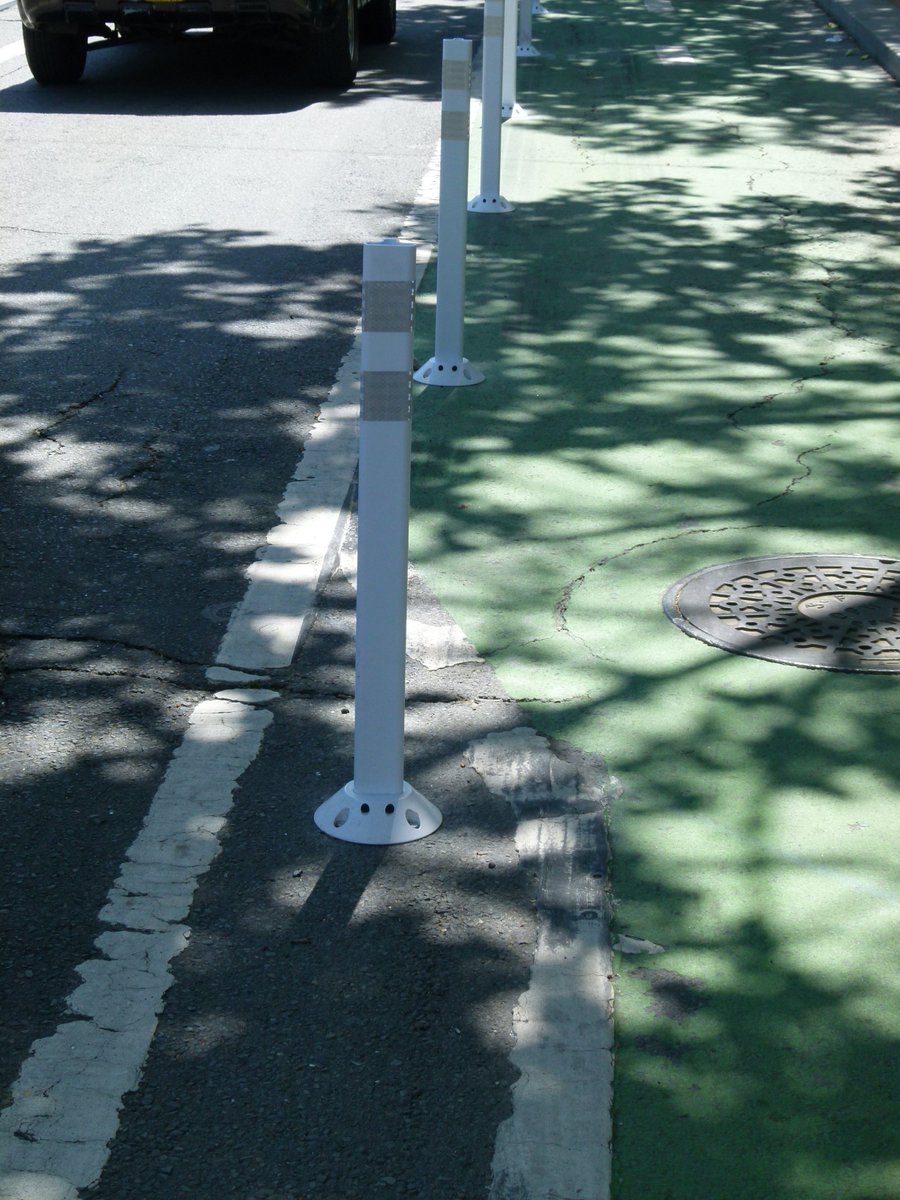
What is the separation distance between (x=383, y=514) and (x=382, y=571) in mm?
131

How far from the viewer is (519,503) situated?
19.0ft

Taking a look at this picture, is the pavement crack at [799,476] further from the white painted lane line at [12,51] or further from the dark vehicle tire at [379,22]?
the white painted lane line at [12,51]

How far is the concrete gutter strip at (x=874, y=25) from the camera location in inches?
622

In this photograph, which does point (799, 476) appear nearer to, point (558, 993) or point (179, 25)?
point (558, 993)

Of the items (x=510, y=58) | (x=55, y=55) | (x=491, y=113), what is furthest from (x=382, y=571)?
(x=55, y=55)

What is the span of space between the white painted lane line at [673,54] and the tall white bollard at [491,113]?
672 centimetres

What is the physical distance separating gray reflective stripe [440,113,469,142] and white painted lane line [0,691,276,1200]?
3.21 metres

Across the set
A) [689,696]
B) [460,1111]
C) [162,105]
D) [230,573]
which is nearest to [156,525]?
[230,573]

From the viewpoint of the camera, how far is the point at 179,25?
42.9 ft

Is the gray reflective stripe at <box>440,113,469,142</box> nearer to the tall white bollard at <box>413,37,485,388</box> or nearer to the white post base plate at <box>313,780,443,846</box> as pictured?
the tall white bollard at <box>413,37,485,388</box>

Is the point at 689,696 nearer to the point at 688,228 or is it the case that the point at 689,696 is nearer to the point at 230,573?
the point at 230,573

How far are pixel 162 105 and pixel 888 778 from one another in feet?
36.0

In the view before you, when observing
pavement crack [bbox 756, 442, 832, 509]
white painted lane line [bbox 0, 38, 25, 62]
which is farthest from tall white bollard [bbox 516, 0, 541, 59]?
pavement crack [bbox 756, 442, 832, 509]

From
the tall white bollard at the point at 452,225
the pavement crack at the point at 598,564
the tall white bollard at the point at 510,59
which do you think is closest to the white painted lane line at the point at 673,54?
the tall white bollard at the point at 510,59
